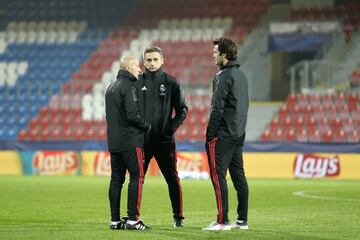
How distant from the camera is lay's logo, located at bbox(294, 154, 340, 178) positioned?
2517 cm

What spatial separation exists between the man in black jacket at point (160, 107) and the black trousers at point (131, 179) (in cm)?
40

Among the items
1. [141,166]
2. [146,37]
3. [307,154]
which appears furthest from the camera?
[146,37]

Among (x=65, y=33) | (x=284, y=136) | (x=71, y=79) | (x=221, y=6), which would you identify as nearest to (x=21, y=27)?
(x=65, y=33)

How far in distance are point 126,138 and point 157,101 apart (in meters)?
0.66

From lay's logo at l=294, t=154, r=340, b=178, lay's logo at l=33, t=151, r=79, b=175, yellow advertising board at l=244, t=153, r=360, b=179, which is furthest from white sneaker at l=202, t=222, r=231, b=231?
lay's logo at l=33, t=151, r=79, b=175

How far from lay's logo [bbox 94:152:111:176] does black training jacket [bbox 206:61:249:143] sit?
16554mm

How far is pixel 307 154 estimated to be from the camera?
25.5m

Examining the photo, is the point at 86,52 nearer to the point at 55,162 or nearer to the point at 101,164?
the point at 55,162

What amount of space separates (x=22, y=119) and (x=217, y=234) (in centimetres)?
2499

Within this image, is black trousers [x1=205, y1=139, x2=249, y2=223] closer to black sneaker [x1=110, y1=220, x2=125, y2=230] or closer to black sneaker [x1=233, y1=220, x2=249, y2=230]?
black sneaker [x1=233, y1=220, x2=249, y2=230]

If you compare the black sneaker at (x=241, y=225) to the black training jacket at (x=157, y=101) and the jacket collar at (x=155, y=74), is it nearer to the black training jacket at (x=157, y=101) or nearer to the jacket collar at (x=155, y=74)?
the black training jacket at (x=157, y=101)

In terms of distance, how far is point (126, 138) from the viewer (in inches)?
417

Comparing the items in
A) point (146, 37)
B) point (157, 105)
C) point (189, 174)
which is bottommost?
point (189, 174)

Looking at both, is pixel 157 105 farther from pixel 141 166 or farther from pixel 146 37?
pixel 146 37
